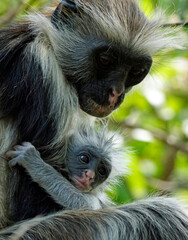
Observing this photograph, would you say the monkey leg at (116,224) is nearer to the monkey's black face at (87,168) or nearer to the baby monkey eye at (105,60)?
the monkey's black face at (87,168)

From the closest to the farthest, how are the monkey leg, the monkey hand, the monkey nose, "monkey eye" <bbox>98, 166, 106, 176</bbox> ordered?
the monkey leg
the monkey hand
the monkey nose
"monkey eye" <bbox>98, 166, 106, 176</bbox>

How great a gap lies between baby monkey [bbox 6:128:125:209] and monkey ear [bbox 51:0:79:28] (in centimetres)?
117

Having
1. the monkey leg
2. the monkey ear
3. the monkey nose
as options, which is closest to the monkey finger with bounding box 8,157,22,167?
the monkey leg

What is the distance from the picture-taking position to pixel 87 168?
22.2 ft

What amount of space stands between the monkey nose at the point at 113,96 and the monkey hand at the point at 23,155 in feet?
3.10

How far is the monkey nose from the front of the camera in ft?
21.0

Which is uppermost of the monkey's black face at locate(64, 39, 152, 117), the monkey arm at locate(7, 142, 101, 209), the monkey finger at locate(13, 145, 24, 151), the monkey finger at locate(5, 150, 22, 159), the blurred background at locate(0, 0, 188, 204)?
the monkey's black face at locate(64, 39, 152, 117)

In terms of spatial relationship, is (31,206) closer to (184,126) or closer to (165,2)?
(165,2)

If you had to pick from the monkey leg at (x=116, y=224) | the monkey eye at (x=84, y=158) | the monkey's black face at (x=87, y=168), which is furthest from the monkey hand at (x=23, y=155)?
the monkey eye at (x=84, y=158)

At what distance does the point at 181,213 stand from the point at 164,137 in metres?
4.10

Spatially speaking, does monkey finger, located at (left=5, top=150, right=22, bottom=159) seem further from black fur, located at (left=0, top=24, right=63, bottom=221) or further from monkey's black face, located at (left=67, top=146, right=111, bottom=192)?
monkey's black face, located at (left=67, top=146, right=111, bottom=192)

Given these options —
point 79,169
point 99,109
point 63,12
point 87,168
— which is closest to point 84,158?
point 87,168

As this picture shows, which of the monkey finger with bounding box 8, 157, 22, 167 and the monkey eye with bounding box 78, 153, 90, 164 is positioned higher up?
the monkey finger with bounding box 8, 157, 22, 167

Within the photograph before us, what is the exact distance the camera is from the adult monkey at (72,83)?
5.99 metres
